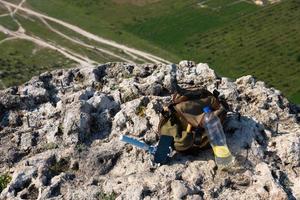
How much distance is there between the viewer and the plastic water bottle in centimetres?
1673

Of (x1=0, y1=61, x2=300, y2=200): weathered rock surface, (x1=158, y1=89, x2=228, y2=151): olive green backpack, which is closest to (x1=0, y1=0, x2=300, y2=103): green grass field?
(x1=0, y1=61, x2=300, y2=200): weathered rock surface

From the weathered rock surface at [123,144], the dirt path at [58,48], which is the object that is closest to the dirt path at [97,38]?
the dirt path at [58,48]

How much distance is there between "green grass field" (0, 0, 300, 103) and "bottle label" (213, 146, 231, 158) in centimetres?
6471

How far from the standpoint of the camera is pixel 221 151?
1688cm

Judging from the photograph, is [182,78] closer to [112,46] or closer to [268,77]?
[268,77]

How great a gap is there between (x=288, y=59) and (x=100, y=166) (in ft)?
246

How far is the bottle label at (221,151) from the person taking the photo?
1677 cm

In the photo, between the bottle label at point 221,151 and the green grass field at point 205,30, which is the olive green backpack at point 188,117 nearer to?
the bottle label at point 221,151

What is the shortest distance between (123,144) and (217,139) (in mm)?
3064

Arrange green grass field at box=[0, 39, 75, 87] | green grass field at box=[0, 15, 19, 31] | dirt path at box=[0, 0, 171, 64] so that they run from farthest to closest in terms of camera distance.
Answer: green grass field at box=[0, 15, 19, 31]
dirt path at box=[0, 0, 171, 64]
green grass field at box=[0, 39, 75, 87]

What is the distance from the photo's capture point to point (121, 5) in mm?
114375

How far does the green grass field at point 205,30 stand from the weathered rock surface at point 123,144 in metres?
61.0

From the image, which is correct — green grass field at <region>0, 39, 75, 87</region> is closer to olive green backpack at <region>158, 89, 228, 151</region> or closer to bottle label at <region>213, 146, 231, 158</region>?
olive green backpack at <region>158, 89, 228, 151</region>

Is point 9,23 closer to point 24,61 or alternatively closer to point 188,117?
point 24,61
